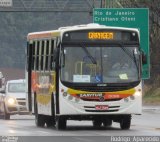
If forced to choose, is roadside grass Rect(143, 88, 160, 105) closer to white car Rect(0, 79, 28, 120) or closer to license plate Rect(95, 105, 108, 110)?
white car Rect(0, 79, 28, 120)

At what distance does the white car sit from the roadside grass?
1869 centimetres

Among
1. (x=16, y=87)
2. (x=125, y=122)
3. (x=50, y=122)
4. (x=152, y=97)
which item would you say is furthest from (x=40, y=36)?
(x=152, y=97)

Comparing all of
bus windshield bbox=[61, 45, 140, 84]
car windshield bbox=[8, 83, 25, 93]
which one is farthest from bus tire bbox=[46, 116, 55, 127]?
car windshield bbox=[8, 83, 25, 93]

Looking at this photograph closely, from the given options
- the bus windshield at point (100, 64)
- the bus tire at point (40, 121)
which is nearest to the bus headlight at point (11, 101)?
the bus tire at point (40, 121)

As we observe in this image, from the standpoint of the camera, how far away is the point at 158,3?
5853 cm

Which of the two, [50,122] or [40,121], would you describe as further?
[40,121]

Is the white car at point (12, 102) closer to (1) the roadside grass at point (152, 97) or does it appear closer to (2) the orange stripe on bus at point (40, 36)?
(2) the orange stripe on bus at point (40, 36)

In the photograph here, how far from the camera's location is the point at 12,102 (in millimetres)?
36312

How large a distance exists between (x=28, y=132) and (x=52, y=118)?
3669 mm

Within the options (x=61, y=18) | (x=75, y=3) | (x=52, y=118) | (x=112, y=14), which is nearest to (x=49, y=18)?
(x=61, y=18)

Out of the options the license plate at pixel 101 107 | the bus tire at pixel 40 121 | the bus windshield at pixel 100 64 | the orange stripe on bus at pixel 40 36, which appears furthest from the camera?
the bus tire at pixel 40 121

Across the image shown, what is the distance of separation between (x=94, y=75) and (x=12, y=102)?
11.3 m

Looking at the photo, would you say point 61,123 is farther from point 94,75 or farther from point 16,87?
point 16,87

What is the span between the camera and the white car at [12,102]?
118 ft
